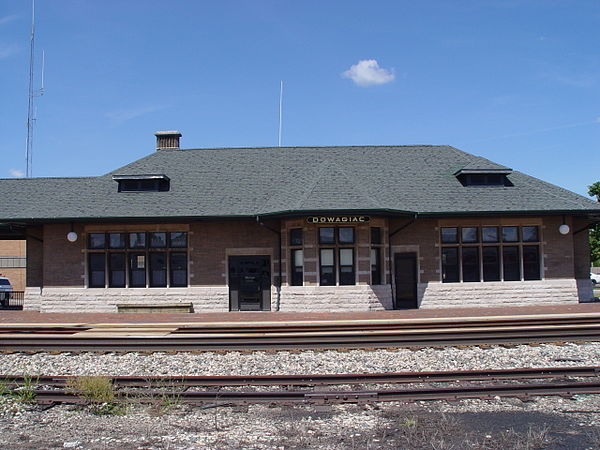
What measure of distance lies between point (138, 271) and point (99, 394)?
1381 centimetres

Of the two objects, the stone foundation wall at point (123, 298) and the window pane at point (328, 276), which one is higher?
the window pane at point (328, 276)

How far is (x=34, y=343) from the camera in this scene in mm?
13289

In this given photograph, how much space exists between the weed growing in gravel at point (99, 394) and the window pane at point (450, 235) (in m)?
15.8

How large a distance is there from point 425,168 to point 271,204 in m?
7.80

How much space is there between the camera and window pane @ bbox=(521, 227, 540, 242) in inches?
871

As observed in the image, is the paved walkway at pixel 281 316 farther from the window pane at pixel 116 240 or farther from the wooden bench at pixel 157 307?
the window pane at pixel 116 240

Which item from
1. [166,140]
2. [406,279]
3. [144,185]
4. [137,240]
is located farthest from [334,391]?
[166,140]

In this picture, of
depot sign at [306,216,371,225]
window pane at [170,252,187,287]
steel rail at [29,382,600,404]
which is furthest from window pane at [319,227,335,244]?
steel rail at [29,382,600,404]

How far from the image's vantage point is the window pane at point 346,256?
20.5m

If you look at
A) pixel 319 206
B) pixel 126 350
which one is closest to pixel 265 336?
pixel 126 350

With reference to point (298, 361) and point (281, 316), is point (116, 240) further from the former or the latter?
point (298, 361)

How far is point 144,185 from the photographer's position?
76.9ft

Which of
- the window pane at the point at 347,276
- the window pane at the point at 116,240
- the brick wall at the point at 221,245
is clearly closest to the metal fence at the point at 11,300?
the window pane at the point at 116,240

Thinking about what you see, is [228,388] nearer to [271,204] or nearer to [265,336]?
[265,336]
